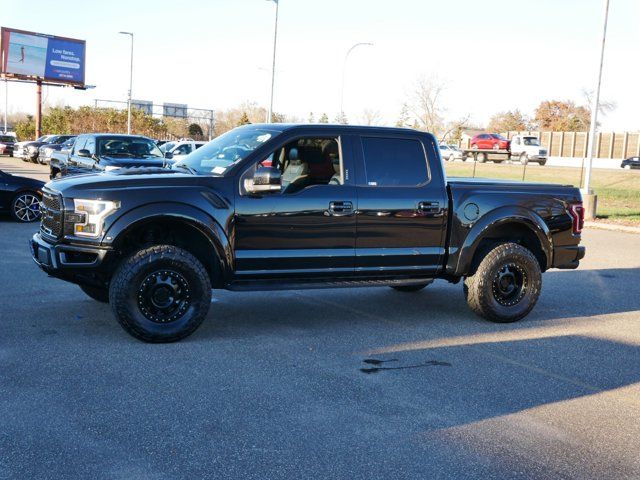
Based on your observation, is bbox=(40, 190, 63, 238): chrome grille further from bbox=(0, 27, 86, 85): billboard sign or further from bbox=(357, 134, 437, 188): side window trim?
bbox=(0, 27, 86, 85): billboard sign

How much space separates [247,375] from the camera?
5.52 metres

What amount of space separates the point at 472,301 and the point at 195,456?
14.2 ft

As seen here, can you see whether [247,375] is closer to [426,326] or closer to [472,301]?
[426,326]

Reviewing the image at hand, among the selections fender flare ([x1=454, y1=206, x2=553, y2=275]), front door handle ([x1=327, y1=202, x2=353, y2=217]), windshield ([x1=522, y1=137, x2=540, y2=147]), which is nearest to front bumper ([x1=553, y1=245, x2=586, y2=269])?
fender flare ([x1=454, y1=206, x2=553, y2=275])

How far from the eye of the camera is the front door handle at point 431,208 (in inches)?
285

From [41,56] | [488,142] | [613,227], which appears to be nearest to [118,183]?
[613,227]

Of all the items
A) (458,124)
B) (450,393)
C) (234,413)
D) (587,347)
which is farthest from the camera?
(458,124)

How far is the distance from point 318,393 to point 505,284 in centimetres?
337

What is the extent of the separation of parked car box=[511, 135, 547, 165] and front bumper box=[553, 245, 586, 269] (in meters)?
40.5

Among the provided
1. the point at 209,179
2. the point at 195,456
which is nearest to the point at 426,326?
the point at 209,179

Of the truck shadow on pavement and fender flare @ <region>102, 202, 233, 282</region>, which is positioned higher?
fender flare @ <region>102, 202, 233, 282</region>

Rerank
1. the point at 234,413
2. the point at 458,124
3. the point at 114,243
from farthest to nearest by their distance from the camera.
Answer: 1. the point at 458,124
2. the point at 114,243
3. the point at 234,413

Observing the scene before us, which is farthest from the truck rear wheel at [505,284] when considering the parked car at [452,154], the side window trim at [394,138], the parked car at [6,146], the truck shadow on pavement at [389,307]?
the parked car at [452,154]

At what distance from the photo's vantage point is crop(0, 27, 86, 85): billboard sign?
190 feet
